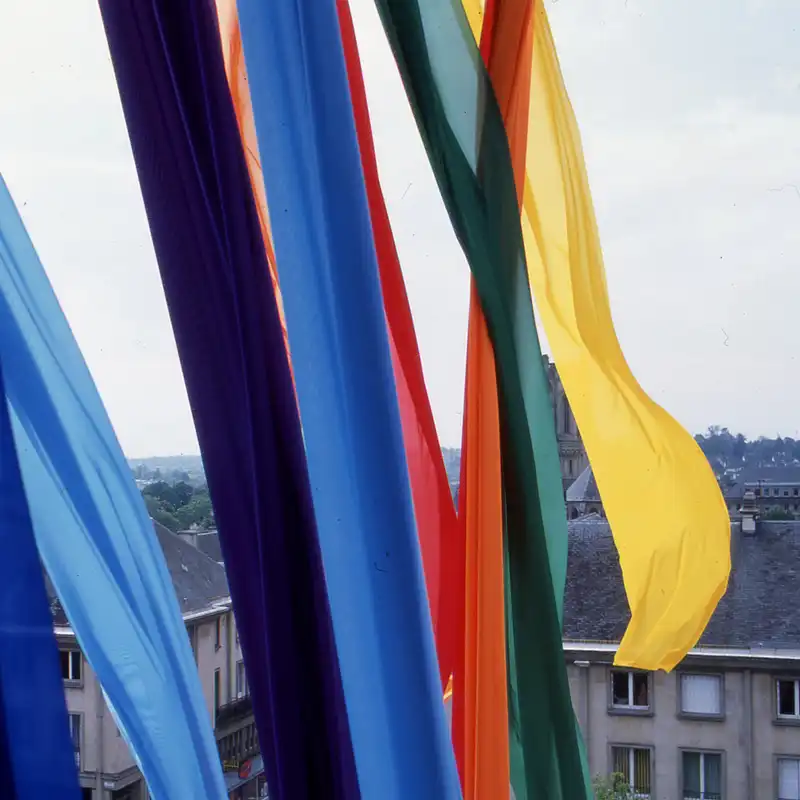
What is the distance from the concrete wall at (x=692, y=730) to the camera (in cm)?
142

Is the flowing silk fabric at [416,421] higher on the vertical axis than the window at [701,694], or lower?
higher

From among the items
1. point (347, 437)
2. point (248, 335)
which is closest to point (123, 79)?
point (248, 335)

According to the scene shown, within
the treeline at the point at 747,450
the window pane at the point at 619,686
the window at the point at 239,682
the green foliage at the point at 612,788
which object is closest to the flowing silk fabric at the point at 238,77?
the window at the point at 239,682

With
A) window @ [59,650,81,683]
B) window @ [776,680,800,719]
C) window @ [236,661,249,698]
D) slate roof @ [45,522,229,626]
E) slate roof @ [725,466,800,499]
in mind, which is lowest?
window @ [776,680,800,719]

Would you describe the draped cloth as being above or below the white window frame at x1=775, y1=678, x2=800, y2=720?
above

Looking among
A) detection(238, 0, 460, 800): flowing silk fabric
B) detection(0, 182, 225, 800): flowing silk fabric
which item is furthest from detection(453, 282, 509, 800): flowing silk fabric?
detection(0, 182, 225, 800): flowing silk fabric

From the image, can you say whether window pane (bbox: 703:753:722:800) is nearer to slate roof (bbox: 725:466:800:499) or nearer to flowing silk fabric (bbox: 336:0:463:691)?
slate roof (bbox: 725:466:800:499)

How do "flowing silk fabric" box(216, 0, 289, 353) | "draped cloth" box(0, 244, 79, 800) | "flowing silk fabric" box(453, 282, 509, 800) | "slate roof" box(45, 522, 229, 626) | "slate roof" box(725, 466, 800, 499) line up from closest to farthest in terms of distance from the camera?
"draped cloth" box(0, 244, 79, 800) < "flowing silk fabric" box(453, 282, 509, 800) < "flowing silk fabric" box(216, 0, 289, 353) < "slate roof" box(45, 522, 229, 626) < "slate roof" box(725, 466, 800, 499)

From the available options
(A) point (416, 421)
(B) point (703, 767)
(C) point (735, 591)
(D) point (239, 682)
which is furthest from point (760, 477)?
(D) point (239, 682)

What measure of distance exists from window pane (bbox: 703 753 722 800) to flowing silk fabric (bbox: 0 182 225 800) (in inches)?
35.4

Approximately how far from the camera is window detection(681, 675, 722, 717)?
1437 mm

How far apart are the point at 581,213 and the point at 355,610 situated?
50 centimetres

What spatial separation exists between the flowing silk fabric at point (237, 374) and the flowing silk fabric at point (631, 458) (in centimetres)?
35

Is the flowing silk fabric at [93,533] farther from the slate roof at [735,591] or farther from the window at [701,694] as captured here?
the window at [701,694]
